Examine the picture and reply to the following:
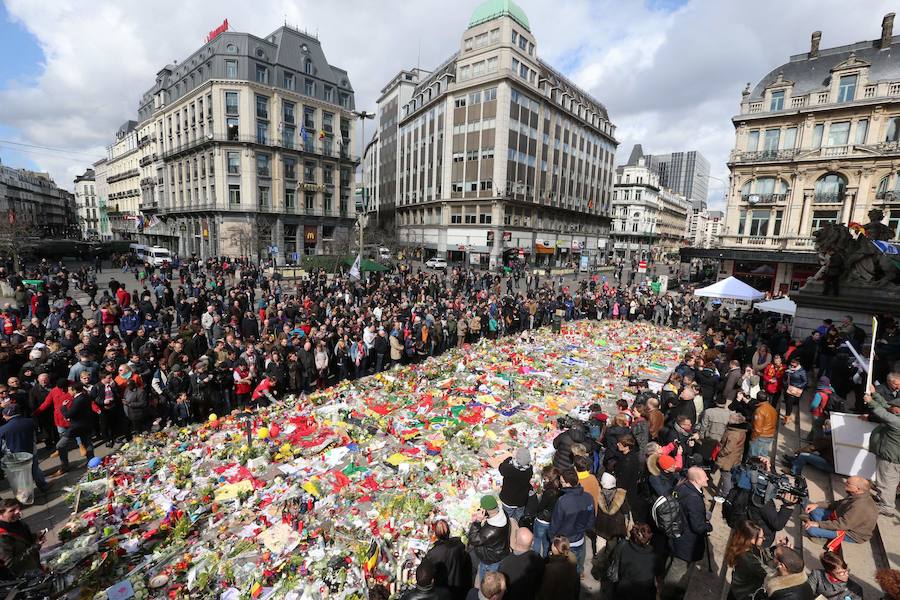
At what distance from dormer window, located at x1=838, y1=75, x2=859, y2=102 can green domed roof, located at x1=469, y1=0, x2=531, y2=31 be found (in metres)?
34.6

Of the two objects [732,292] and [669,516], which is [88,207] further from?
[669,516]

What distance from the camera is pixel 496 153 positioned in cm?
5219

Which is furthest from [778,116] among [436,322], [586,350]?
Answer: [436,322]

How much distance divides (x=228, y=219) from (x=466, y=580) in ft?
183

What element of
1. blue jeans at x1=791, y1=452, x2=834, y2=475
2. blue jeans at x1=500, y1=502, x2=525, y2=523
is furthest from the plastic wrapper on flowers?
blue jeans at x1=791, y1=452, x2=834, y2=475

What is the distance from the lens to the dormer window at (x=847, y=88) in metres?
31.2

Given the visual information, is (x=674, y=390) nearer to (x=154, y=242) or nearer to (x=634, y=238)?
(x=154, y=242)

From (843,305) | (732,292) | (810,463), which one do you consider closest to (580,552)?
(810,463)

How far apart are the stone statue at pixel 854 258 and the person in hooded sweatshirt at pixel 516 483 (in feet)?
44.4

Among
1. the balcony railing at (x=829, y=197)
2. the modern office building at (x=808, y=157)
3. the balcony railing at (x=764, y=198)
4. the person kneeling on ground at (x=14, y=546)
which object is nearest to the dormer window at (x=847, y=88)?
the modern office building at (x=808, y=157)

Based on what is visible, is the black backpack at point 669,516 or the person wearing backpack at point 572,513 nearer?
the black backpack at point 669,516

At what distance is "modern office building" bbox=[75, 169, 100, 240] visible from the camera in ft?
338

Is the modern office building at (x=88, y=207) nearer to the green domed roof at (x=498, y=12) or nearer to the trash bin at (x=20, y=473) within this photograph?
the green domed roof at (x=498, y=12)

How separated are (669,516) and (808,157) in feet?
135
